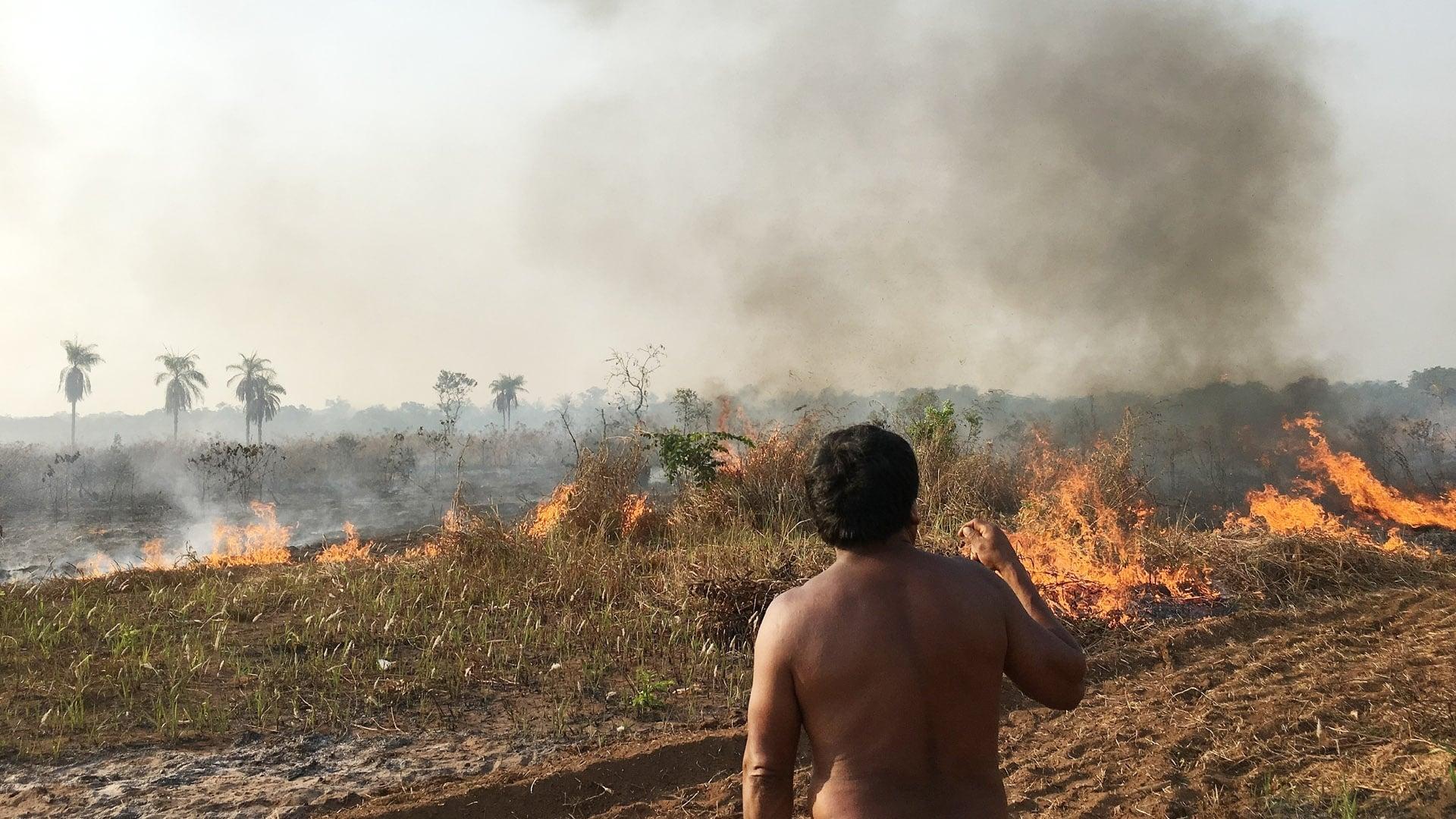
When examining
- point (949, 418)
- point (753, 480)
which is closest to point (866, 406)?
point (949, 418)

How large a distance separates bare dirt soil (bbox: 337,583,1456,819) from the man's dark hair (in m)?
2.78

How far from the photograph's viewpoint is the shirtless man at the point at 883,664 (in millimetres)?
2002

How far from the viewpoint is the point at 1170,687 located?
5.66 m

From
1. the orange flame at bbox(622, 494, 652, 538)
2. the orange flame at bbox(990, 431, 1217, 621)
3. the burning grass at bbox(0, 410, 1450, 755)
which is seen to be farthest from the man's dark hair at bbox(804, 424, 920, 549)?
the orange flame at bbox(622, 494, 652, 538)

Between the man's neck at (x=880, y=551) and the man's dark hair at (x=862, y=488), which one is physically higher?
the man's dark hair at (x=862, y=488)

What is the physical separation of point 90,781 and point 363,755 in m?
1.37

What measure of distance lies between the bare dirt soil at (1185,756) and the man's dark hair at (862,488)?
2.78 meters

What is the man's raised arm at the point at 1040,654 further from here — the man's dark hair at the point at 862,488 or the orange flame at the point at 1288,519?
the orange flame at the point at 1288,519

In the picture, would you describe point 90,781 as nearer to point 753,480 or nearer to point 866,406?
point 753,480

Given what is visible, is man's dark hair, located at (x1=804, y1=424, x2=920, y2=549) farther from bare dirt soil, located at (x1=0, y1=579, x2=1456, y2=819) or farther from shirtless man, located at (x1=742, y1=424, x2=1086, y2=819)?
bare dirt soil, located at (x1=0, y1=579, x2=1456, y2=819)

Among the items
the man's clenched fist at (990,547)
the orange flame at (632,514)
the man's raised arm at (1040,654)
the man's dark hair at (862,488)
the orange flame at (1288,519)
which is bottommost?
the orange flame at (1288,519)

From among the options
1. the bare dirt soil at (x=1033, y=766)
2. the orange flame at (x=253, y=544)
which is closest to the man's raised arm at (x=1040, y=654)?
the bare dirt soil at (x=1033, y=766)

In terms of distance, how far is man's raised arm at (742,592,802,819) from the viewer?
2057 mm

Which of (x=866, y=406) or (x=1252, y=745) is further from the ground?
(x=866, y=406)
